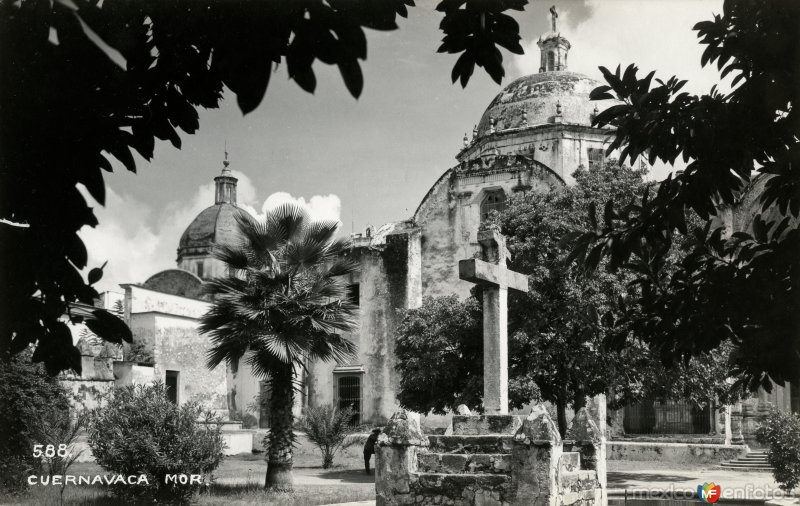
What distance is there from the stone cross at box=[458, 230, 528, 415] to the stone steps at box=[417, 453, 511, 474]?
1591mm

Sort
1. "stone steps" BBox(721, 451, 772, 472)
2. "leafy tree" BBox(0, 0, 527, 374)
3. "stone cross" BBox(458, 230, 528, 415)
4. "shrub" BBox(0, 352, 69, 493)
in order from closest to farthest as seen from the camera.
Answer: "leafy tree" BBox(0, 0, 527, 374)
"stone cross" BBox(458, 230, 528, 415)
"shrub" BBox(0, 352, 69, 493)
"stone steps" BBox(721, 451, 772, 472)

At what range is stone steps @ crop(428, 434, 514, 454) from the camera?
447 inches

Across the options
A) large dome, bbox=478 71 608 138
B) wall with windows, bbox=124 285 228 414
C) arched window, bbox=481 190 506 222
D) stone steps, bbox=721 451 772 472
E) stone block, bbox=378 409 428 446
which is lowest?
stone steps, bbox=721 451 772 472

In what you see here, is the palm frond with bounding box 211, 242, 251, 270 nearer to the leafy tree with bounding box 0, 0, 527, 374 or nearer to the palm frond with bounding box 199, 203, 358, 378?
the palm frond with bounding box 199, 203, 358, 378

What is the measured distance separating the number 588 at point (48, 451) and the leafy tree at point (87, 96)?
35.4 feet

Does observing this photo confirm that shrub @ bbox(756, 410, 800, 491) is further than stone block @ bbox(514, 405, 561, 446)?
Yes

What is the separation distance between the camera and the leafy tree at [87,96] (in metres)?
2.81

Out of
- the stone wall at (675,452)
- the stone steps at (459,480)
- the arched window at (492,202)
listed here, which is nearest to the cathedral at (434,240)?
the arched window at (492,202)

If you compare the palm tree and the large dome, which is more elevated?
the large dome

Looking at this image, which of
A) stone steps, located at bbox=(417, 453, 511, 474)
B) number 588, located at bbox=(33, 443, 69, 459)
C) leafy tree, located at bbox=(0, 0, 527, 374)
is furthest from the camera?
number 588, located at bbox=(33, 443, 69, 459)

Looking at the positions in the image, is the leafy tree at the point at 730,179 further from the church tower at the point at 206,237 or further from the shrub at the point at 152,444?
the church tower at the point at 206,237

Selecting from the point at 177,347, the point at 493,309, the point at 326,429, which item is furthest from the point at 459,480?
the point at 177,347

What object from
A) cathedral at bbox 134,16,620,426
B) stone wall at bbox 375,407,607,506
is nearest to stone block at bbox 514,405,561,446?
stone wall at bbox 375,407,607,506

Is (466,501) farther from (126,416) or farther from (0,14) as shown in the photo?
(0,14)
